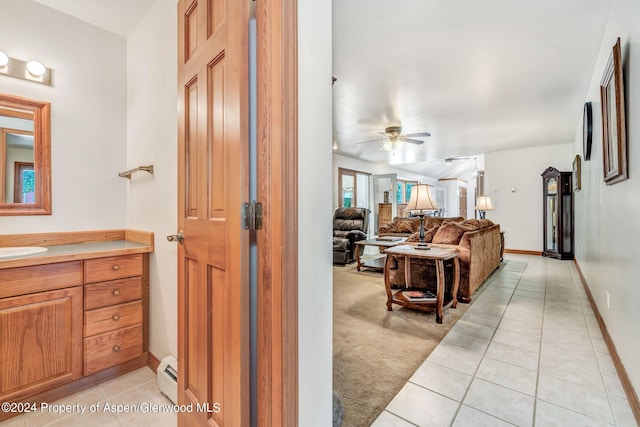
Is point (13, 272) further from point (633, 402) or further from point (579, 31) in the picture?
point (579, 31)

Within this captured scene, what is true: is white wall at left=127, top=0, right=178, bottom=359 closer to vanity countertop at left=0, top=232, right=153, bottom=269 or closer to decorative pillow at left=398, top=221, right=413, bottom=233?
vanity countertop at left=0, top=232, right=153, bottom=269

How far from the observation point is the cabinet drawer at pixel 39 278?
1.40 metres

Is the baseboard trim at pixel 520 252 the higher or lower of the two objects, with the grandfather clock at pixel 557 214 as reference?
lower

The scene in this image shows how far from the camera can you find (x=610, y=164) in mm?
1984

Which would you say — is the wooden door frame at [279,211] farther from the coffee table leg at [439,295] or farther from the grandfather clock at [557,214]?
the grandfather clock at [557,214]

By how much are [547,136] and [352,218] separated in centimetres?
436

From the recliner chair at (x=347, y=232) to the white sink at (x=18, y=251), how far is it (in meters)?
4.01

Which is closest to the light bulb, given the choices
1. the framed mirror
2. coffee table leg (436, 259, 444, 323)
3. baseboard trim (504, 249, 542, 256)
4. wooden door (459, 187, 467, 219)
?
the framed mirror

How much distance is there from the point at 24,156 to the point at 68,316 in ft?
3.77

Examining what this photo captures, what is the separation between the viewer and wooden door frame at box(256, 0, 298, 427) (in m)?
0.83

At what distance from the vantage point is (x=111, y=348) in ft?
5.73

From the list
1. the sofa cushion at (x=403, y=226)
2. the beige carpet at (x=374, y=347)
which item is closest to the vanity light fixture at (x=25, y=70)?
the beige carpet at (x=374, y=347)

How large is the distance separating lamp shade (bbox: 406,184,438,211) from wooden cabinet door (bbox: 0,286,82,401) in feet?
9.80

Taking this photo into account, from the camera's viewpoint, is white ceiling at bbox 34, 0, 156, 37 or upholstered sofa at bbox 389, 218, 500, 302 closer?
white ceiling at bbox 34, 0, 156, 37
